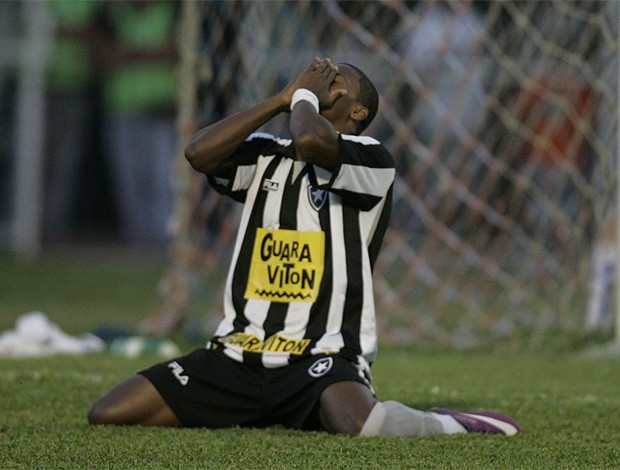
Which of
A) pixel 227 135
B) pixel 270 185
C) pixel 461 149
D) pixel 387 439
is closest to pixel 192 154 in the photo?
pixel 227 135

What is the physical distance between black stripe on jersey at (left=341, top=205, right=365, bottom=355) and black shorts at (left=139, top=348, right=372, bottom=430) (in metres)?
0.10

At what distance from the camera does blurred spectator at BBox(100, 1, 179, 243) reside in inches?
477

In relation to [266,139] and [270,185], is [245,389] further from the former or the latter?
[266,139]

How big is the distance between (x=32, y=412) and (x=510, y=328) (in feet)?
10.8

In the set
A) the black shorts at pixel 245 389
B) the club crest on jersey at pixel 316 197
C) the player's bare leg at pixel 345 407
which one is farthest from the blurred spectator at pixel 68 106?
the player's bare leg at pixel 345 407

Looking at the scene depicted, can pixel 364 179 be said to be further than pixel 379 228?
No

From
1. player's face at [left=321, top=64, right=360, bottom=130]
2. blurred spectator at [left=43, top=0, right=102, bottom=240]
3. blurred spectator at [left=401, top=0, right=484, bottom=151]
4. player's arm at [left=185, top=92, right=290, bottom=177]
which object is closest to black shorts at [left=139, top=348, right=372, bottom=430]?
player's arm at [left=185, top=92, right=290, bottom=177]

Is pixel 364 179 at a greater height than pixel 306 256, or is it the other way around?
pixel 364 179

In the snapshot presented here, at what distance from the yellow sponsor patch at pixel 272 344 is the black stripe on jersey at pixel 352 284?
0.13 metres

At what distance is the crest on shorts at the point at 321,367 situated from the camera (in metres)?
3.71

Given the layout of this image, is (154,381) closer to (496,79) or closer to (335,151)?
(335,151)

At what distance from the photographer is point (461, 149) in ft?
25.1

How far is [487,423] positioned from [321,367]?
50cm

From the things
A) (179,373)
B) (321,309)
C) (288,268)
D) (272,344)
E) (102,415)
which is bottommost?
(102,415)
